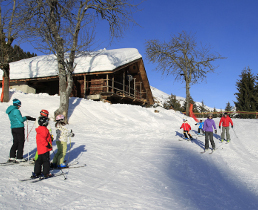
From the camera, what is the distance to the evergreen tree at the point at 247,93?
27875 mm

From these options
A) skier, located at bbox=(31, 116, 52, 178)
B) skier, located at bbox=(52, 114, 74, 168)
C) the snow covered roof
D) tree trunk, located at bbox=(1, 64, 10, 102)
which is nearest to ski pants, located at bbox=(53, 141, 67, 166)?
skier, located at bbox=(52, 114, 74, 168)

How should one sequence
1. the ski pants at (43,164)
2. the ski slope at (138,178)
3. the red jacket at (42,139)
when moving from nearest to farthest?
the ski slope at (138,178)
the ski pants at (43,164)
the red jacket at (42,139)

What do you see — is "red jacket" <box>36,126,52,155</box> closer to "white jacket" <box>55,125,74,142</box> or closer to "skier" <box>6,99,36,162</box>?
"white jacket" <box>55,125,74,142</box>

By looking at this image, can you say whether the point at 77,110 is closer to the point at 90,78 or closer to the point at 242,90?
the point at 90,78

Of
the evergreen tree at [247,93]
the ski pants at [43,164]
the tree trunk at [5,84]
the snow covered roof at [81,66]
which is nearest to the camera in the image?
the ski pants at [43,164]

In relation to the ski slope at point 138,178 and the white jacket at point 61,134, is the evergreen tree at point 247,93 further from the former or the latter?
the white jacket at point 61,134

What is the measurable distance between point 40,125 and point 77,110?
31.7 ft

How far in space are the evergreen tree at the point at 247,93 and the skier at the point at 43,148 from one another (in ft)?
92.0

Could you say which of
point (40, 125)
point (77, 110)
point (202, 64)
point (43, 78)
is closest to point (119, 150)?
point (40, 125)

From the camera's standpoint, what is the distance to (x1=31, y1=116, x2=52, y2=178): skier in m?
4.32

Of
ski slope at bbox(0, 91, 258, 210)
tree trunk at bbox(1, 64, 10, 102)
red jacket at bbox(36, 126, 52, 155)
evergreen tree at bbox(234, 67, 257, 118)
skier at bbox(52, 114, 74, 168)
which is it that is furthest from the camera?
evergreen tree at bbox(234, 67, 257, 118)

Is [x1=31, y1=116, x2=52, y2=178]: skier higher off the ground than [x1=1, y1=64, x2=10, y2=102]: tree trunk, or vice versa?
[x1=1, y1=64, x2=10, y2=102]: tree trunk

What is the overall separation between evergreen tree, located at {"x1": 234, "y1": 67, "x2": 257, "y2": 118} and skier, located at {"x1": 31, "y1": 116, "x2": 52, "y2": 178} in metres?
28.1

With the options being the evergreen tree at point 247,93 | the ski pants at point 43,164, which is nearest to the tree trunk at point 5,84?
the ski pants at point 43,164
